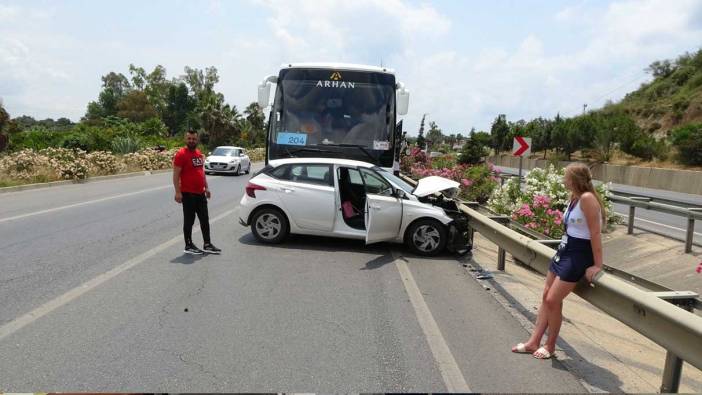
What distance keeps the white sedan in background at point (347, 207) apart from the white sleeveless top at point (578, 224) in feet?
12.8

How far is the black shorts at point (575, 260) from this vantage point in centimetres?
420

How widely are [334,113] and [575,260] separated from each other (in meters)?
7.72

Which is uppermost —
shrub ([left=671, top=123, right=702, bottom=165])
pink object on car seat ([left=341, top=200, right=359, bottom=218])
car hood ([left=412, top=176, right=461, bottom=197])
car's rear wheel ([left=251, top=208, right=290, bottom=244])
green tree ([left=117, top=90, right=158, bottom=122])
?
green tree ([left=117, top=90, right=158, bottom=122])

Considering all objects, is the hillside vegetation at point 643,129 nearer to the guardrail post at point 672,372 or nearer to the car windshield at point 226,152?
the car windshield at point 226,152

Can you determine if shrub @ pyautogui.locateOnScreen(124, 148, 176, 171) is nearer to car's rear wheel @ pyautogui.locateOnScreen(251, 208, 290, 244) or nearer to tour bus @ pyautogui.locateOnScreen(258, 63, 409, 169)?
tour bus @ pyautogui.locateOnScreen(258, 63, 409, 169)

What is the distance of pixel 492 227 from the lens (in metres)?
7.38

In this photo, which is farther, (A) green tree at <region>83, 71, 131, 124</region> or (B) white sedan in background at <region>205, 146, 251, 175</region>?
(A) green tree at <region>83, 71, 131, 124</region>

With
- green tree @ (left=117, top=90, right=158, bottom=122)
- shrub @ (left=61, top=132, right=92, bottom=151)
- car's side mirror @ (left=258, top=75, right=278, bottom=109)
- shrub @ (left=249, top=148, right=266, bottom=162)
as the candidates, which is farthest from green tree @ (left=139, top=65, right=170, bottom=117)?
car's side mirror @ (left=258, top=75, right=278, bottom=109)

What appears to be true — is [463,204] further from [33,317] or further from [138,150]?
[138,150]

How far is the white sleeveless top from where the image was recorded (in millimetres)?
4141

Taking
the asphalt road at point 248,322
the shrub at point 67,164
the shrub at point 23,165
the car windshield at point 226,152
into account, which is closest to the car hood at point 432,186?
the asphalt road at point 248,322

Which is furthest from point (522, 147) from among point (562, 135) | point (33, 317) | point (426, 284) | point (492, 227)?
point (562, 135)

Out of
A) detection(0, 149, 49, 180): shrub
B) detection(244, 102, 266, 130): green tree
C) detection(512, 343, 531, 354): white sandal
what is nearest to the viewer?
detection(512, 343, 531, 354): white sandal

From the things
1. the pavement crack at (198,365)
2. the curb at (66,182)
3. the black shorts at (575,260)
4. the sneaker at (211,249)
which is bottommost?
the curb at (66,182)
